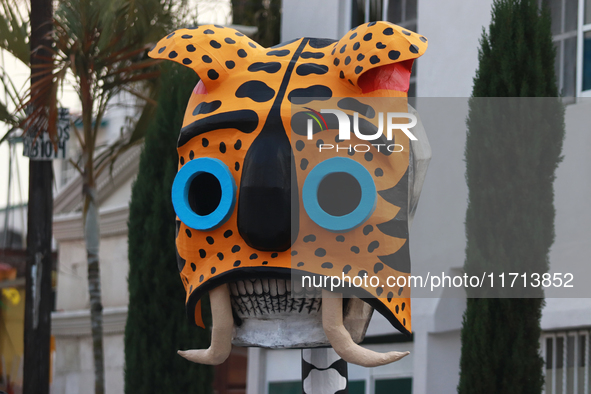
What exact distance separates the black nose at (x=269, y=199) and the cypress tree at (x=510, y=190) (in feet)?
9.50

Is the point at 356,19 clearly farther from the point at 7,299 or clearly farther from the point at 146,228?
the point at 7,299

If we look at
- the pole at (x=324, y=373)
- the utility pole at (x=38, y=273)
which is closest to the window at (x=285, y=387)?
the utility pole at (x=38, y=273)

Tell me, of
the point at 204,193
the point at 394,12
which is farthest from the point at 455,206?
the point at 204,193

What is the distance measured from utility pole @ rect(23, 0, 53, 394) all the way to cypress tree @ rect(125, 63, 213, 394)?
0.76 m

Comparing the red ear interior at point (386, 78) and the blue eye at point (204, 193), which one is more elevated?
the red ear interior at point (386, 78)

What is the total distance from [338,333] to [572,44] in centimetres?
457

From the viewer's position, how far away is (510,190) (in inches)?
219

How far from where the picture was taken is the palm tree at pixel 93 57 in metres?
6.79

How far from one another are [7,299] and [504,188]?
10.4m

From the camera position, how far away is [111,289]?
10.6 m

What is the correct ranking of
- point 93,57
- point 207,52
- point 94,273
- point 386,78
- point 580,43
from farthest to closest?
1. point 94,273
2. point 93,57
3. point 580,43
4. point 207,52
5. point 386,78

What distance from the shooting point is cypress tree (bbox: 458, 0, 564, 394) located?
543 centimetres

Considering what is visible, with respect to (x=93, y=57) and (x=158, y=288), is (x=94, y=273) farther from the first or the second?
(x=93, y=57)

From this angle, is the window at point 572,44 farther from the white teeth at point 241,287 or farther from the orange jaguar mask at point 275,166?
the white teeth at point 241,287
